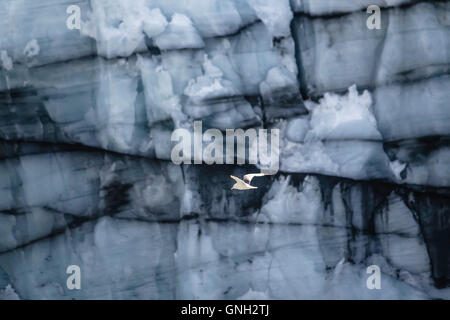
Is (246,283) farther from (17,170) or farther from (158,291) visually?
(17,170)

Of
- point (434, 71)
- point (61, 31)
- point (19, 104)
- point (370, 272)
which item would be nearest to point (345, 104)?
point (434, 71)

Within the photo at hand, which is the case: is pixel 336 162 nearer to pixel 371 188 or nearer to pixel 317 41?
pixel 371 188

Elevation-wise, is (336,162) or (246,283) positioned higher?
(336,162)

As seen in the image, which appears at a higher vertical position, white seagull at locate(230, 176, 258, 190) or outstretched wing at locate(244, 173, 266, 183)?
outstretched wing at locate(244, 173, 266, 183)

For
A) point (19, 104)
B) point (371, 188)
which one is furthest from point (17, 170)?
point (371, 188)

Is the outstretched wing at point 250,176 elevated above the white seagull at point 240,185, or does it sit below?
above
